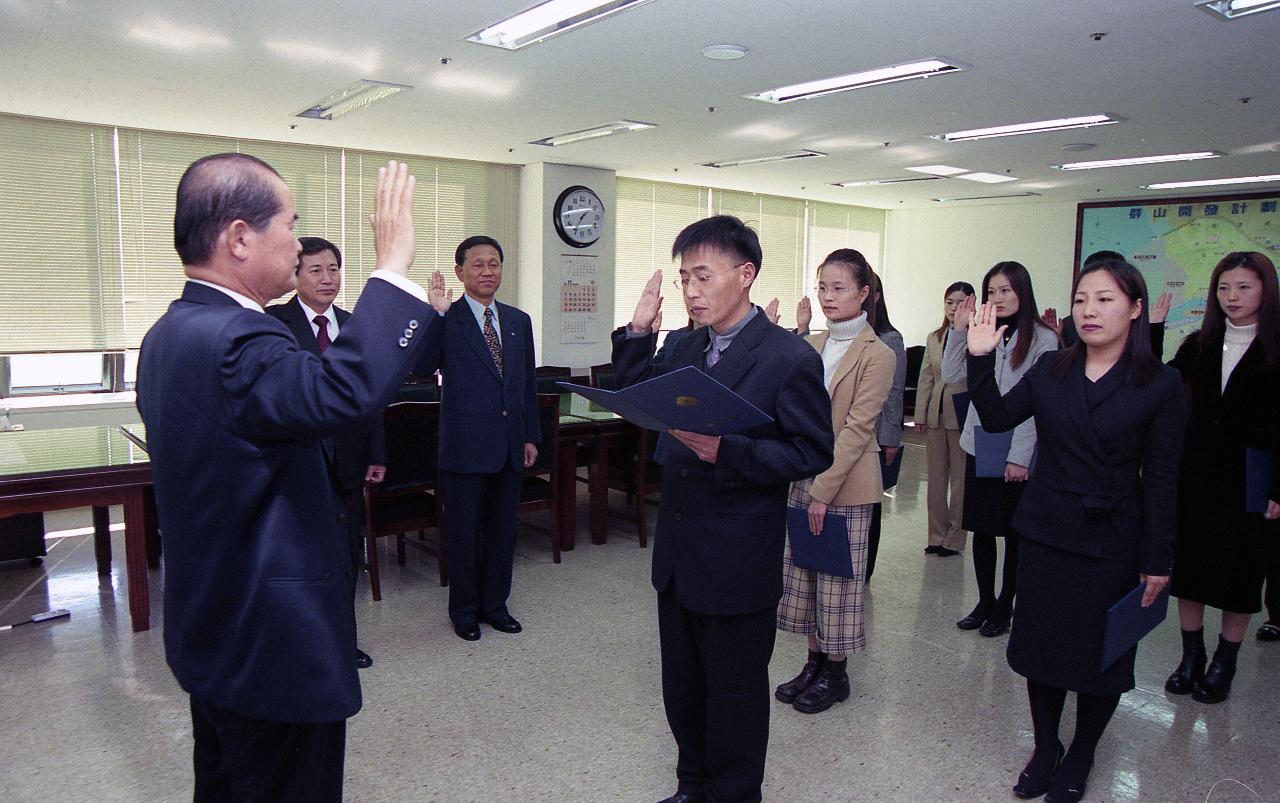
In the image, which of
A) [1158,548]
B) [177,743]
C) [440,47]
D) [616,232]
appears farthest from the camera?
[616,232]

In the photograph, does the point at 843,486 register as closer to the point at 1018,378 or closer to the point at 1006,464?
the point at 1006,464

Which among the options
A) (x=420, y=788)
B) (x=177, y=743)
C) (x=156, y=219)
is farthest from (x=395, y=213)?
(x=156, y=219)

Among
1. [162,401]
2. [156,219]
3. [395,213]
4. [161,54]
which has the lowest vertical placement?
[162,401]

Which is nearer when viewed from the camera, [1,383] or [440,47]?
[440,47]

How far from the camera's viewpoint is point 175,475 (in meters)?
1.26

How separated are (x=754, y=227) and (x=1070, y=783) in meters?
6.32

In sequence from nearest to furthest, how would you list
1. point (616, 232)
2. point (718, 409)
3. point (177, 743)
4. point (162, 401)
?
1. point (162, 401)
2. point (718, 409)
3. point (177, 743)
4. point (616, 232)

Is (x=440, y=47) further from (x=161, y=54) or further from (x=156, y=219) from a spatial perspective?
(x=156, y=219)

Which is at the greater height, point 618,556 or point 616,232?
point 616,232

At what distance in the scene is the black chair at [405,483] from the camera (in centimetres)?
389

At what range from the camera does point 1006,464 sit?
3287 mm

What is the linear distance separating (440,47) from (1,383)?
4.05 metres

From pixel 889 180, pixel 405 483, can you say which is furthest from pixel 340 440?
pixel 889 180

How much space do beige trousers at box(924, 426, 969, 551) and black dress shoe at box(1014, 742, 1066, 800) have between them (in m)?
2.17
